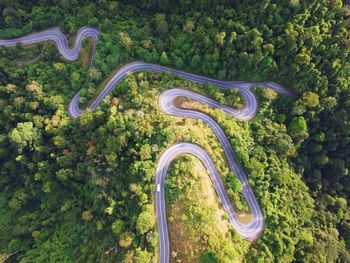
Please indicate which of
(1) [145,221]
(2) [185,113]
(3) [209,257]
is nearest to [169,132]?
(2) [185,113]

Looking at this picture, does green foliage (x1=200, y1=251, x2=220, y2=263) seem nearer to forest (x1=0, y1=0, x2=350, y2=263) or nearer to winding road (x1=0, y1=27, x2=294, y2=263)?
forest (x1=0, y1=0, x2=350, y2=263)

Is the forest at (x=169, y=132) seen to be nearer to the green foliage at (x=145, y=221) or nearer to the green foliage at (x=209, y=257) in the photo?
the green foliage at (x=145, y=221)

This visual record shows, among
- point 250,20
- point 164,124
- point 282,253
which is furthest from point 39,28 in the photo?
point 282,253

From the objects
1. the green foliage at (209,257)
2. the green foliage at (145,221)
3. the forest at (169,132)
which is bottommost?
the green foliage at (209,257)

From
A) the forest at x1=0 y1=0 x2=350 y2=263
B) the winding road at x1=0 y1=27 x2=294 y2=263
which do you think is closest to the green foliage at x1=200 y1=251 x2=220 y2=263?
the forest at x1=0 y1=0 x2=350 y2=263

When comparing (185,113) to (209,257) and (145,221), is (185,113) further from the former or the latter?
(209,257)

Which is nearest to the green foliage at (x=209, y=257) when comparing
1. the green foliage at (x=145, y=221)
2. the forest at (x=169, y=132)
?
the forest at (x=169, y=132)

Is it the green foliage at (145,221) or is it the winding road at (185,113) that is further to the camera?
the winding road at (185,113)
